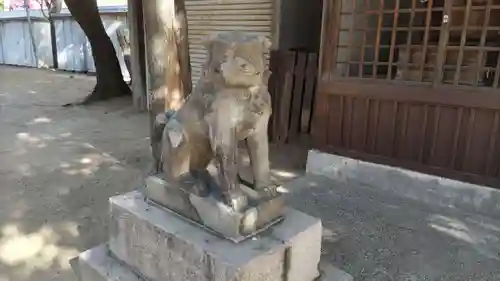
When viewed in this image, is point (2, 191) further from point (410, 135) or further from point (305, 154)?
point (410, 135)

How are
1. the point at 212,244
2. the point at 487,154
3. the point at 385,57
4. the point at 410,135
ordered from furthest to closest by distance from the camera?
the point at 385,57
the point at 410,135
the point at 487,154
the point at 212,244

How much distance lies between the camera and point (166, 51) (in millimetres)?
3652

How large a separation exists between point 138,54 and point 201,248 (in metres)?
7.18

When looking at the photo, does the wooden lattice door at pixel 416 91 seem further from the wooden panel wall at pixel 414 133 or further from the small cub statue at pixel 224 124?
the small cub statue at pixel 224 124

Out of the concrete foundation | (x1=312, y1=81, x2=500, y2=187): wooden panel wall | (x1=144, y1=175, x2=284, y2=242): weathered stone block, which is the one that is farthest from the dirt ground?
(x1=144, y1=175, x2=284, y2=242): weathered stone block

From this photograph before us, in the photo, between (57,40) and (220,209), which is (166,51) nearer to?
(220,209)

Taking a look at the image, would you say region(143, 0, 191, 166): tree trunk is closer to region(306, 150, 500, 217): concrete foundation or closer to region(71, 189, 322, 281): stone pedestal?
region(71, 189, 322, 281): stone pedestal

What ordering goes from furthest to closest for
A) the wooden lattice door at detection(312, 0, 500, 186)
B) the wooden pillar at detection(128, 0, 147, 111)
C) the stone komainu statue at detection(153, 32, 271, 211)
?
the wooden pillar at detection(128, 0, 147, 111)
the wooden lattice door at detection(312, 0, 500, 186)
the stone komainu statue at detection(153, 32, 271, 211)

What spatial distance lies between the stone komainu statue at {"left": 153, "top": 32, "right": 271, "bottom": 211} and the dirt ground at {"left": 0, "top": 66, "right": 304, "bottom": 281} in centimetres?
153

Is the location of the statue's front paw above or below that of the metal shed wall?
below

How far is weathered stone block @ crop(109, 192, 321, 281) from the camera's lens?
181 cm

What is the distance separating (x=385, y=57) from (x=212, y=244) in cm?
435

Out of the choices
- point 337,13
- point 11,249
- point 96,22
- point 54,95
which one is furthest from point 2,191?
point 54,95

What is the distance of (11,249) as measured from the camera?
3.13 meters
